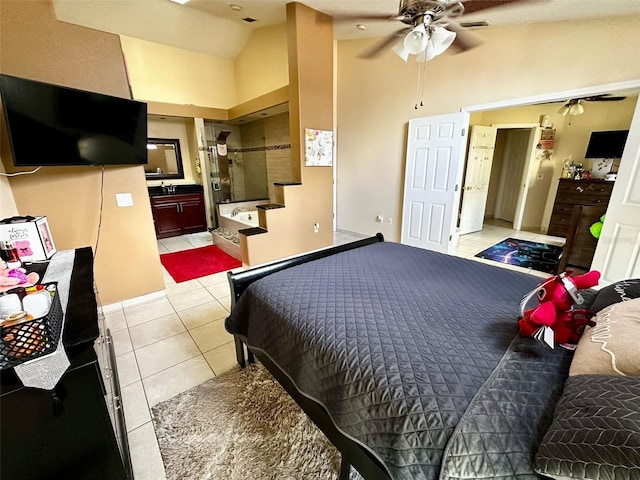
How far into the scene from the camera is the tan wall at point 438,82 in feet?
8.51

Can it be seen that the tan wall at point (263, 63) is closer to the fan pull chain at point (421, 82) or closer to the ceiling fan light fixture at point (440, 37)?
the fan pull chain at point (421, 82)

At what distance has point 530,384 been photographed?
0.86m

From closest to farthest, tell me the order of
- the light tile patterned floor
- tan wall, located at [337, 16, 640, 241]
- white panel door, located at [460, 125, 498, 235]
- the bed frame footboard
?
the bed frame footboard, the light tile patterned floor, tan wall, located at [337, 16, 640, 241], white panel door, located at [460, 125, 498, 235]

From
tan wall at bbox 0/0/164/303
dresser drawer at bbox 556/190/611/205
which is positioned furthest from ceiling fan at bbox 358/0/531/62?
dresser drawer at bbox 556/190/611/205

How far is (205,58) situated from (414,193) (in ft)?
15.5

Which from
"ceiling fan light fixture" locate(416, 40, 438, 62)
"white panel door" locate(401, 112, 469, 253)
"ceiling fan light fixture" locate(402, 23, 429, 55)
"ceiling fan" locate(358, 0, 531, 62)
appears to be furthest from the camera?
"white panel door" locate(401, 112, 469, 253)

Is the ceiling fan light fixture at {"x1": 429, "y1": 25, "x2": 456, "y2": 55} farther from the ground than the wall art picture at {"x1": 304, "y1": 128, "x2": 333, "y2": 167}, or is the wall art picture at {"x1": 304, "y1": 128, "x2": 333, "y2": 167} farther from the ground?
the ceiling fan light fixture at {"x1": 429, "y1": 25, "x2": 456, "y2": 55}

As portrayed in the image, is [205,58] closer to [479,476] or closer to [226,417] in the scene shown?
[226,417]

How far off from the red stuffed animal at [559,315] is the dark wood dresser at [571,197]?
4.45 metres

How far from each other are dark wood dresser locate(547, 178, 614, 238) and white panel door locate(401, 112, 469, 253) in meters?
2.26

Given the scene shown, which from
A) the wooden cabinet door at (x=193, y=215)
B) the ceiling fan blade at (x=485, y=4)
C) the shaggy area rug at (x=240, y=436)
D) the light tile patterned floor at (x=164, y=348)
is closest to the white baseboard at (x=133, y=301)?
the light tile patterned floor at (x=164, y=348)

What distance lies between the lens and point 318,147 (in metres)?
3.62

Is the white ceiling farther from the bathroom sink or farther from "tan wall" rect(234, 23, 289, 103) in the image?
the bathroom sink

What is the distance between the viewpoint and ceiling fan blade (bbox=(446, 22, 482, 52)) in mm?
2016
